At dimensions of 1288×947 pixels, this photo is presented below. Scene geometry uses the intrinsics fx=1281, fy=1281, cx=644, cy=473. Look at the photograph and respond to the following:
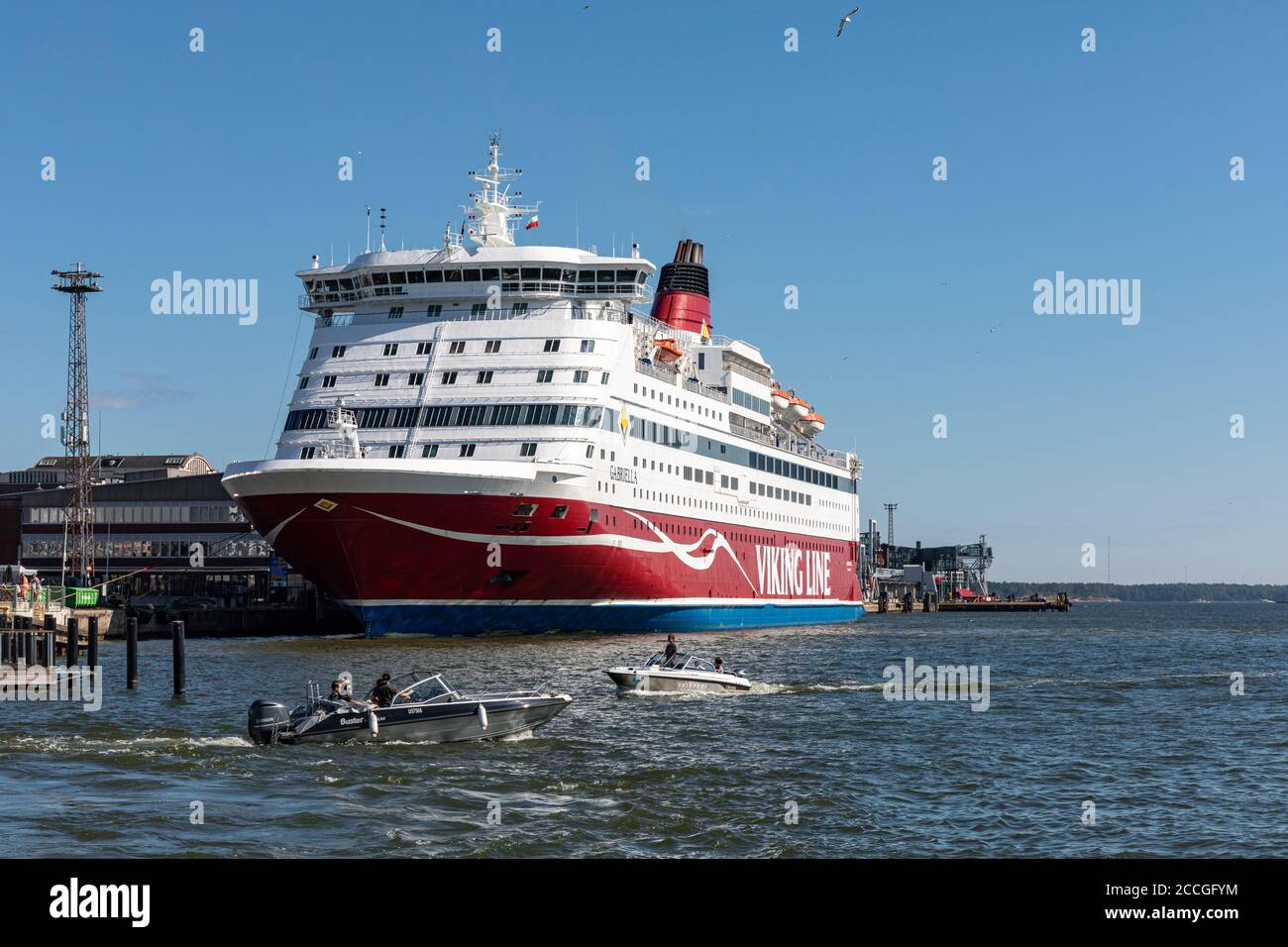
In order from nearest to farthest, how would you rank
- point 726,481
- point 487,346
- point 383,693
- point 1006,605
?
point 383,693 → point 487,346 → point 726,481 → point 1006,605

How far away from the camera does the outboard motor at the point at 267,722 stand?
25.5 meters

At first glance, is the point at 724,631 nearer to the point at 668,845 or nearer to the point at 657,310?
the point at 657,310

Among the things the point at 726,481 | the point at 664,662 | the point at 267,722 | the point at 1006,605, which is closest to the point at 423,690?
the point at 267,722

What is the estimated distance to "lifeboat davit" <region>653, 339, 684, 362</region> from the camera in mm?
66188

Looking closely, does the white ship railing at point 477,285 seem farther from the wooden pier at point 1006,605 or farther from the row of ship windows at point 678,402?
the wooden pier at point 1006,605

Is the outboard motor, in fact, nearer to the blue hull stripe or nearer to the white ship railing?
the blue hull stripe

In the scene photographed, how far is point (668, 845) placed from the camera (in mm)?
17531

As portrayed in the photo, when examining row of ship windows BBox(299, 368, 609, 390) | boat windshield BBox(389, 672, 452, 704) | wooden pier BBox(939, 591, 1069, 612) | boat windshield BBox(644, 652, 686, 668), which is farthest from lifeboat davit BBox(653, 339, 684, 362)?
wooden pier BBox(939, 591, 1069, 612)

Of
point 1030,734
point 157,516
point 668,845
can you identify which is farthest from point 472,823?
point 157,516

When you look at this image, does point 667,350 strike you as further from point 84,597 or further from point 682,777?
point 682,777

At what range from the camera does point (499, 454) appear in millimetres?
53125

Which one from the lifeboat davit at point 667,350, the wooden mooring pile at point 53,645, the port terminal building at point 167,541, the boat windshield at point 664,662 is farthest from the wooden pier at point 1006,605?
the boat windshield at point 664,662

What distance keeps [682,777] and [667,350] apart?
45504mm
